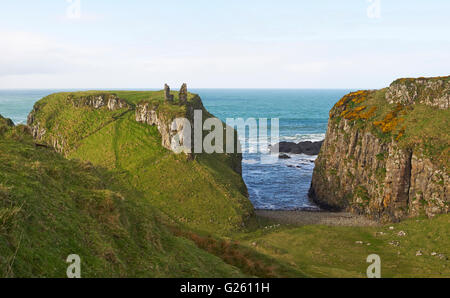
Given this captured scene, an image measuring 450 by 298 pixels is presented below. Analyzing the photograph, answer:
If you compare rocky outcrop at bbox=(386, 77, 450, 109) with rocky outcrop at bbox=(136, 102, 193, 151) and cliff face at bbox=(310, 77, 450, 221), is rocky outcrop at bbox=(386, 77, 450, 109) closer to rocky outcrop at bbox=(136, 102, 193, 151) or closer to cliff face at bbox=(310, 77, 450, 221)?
cliff face at bbox=(310, 77, 450, 221)

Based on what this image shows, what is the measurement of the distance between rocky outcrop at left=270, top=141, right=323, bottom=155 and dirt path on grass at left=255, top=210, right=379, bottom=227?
57278 mm

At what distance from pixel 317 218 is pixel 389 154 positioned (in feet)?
59.9

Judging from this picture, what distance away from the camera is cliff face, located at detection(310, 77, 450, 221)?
57.2m

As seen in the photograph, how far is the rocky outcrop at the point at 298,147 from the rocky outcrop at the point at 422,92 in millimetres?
54763

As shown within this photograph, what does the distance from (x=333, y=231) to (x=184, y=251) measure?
40.2 meters

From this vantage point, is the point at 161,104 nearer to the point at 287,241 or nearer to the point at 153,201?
the point at 153,201

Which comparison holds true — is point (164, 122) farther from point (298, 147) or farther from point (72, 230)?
point (298, 147)

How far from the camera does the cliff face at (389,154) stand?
2251 inches

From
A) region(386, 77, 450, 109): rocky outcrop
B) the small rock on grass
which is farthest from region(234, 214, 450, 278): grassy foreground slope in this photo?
region(386, 77, 450, 109): rocky outcrop

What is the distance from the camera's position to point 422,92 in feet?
219

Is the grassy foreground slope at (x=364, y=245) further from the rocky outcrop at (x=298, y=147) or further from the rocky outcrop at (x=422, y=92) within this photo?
the rocky outcrop at (x=298, y=147)

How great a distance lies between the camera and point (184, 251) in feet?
61.6

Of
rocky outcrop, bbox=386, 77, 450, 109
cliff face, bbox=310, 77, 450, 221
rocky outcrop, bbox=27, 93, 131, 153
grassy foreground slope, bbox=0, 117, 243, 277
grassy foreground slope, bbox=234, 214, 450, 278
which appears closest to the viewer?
grassy foreground slope, bbox=0, 117, 243, 277

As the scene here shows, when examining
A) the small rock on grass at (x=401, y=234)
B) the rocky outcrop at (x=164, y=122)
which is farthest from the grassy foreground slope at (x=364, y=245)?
the rocky outcrop at (x=164, y=122)
